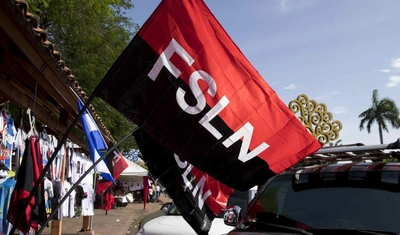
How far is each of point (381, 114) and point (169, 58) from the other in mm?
51441

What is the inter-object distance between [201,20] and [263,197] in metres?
1.90

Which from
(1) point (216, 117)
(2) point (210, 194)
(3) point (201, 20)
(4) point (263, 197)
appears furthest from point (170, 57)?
(2) point (210, 194)

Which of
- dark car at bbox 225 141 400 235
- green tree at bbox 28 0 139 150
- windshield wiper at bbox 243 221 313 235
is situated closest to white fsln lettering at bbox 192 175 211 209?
dark car at bbox 225 141 400 235

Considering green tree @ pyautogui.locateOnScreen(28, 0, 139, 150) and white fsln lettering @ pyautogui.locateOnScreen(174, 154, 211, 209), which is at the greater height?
green tree @ pyautogui.locateOnScreen(28, 0, 139, 150)

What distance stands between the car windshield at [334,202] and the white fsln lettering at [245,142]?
0.56 m

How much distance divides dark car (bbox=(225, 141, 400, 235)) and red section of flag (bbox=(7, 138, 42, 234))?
2.13 metres

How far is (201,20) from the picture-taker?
3607 mm

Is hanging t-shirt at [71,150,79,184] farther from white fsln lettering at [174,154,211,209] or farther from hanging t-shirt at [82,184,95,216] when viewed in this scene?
white fsln lettering at [174,154,211,209]

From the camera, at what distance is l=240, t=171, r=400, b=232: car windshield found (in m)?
3.42

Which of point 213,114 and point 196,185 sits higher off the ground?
point 213,114

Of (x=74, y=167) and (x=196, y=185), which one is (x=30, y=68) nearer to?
(x=196, y=185)

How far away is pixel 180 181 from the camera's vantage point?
4.96 meters

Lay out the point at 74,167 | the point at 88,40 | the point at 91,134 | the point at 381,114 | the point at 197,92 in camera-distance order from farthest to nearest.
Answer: the point at 381,114 < the point at 88,40 < the point at 74,167 < the point at 91,134 < the point at 197,92

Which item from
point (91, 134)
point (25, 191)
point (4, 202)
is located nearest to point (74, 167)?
point (91, 134)
